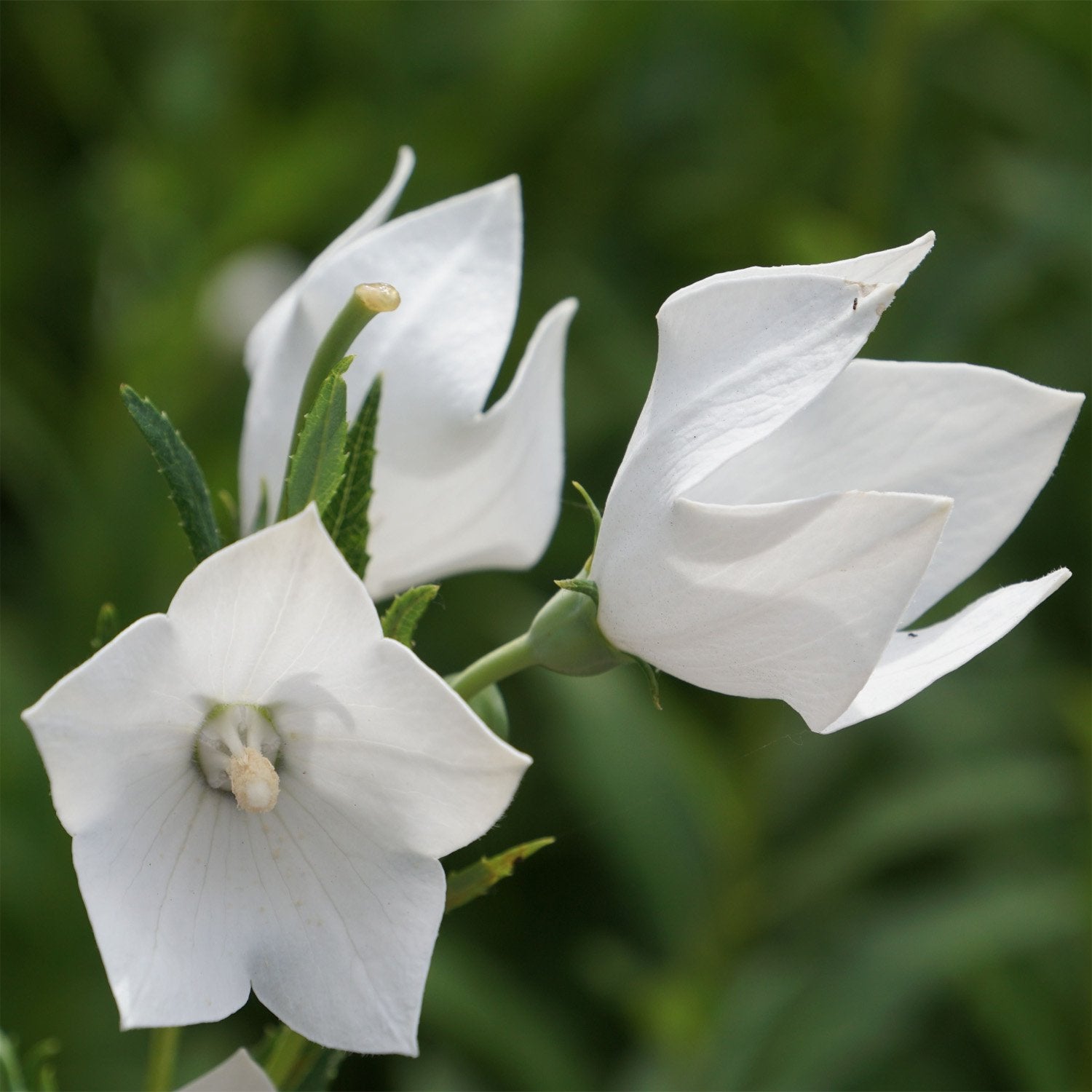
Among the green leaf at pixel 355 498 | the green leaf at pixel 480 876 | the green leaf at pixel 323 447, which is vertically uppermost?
the green leaf at pixel 323 447

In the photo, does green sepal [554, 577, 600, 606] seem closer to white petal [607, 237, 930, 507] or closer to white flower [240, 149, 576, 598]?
white petal [607, 237, 930, 507]

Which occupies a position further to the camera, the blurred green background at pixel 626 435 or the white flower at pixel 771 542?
the blurred green background at pixel 626 435

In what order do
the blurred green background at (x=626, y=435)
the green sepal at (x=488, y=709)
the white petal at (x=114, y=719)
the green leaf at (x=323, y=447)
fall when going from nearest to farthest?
the white petal at (x=114, y=719) → the green leaf at (x=323, y=447) → the green sepal at (x=488, y=709) → the blurred green background at (x=626, y=435)

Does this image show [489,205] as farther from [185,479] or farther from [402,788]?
[402,788]

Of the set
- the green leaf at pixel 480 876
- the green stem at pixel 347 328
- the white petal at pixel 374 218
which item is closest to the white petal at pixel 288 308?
the white petal at pixel 374 218

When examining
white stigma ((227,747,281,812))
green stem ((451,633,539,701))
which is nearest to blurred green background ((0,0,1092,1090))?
green stem ((451,633,539,701))

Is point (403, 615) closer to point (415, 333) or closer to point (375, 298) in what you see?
point (375, 298)

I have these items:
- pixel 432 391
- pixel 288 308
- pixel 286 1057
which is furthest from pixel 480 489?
pixel 286 1057

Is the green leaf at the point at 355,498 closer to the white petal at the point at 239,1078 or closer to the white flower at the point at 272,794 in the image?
the white flower at the point at 272,794
